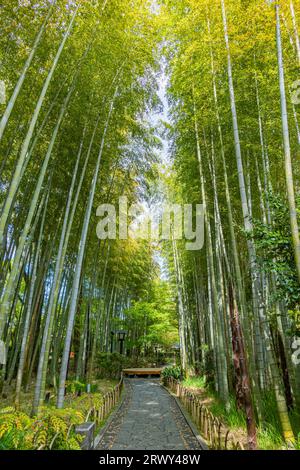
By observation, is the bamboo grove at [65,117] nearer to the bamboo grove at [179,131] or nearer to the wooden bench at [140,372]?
the bamboo grove at [179,131]

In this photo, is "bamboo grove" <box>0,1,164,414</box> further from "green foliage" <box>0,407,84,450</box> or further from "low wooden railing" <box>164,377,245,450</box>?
"low wooden railing" <box>164,377,245,450</box>

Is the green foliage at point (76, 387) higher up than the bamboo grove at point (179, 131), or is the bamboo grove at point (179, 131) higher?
the bamboo grove at point (179, 131)

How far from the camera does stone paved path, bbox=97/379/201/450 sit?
3586mm

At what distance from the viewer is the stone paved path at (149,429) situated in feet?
11.8

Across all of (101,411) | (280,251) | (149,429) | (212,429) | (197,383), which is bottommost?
(149,429)

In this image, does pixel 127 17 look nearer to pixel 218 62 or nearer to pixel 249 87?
pixel 218 62

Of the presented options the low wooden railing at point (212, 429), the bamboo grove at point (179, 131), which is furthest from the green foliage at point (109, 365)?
the low wooden railing at point (212, 429)

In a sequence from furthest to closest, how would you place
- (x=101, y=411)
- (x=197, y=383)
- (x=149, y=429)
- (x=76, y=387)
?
1. (x=197, y=383)
2. (x=76, y=387)
3. (x=101, y=411)
4. (x=149, y=429)

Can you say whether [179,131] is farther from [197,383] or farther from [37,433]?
[197,383]

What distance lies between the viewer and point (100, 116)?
15.8ft

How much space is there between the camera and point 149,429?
14.4 feet

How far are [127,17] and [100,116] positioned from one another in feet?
5.13

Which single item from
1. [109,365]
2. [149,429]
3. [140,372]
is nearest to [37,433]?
[149,429]
